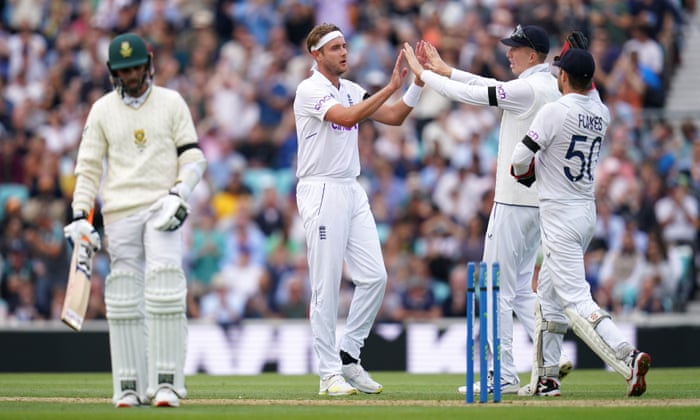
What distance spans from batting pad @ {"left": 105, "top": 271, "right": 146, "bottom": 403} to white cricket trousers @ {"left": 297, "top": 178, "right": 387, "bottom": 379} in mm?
1875

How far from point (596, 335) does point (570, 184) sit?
3.79ft

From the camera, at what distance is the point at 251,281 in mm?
18312

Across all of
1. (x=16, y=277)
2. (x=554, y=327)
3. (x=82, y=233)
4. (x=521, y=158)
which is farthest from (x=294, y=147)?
(x=82, y=233)

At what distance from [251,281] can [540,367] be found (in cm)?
853

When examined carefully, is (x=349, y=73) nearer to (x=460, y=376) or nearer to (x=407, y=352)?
(x=407, y=352)

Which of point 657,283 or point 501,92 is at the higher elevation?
point 501,92

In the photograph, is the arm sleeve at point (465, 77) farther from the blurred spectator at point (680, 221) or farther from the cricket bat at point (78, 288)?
the blurred spectator at point (680, 221)

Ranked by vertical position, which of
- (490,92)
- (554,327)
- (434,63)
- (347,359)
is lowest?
(347,359)

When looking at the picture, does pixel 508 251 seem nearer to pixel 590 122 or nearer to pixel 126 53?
pixel 590 122

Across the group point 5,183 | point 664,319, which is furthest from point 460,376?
point 5,183

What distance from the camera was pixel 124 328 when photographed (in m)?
9.11

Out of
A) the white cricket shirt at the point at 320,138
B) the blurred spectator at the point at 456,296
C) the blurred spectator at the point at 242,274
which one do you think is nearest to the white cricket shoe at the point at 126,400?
the white cricket shirt at the point at 320,138

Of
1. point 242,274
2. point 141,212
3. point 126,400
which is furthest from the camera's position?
point 242,274

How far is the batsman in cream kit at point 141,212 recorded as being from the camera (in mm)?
9086
